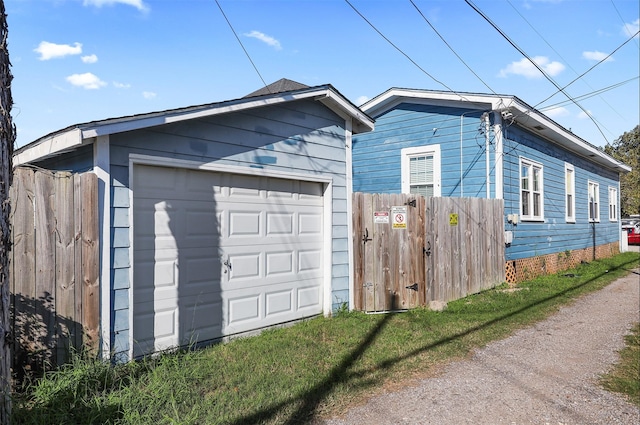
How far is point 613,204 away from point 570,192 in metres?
7.71

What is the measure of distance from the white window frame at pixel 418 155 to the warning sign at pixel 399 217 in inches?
156

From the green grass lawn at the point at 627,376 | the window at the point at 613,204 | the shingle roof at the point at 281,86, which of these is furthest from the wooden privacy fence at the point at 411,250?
the window at the point at 613,204

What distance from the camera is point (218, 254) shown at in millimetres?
5848

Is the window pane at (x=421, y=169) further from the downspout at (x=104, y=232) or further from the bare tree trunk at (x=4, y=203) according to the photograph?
the bare tree trunk at (x=4, y=203)

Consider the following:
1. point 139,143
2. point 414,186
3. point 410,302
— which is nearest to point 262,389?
point 139,143

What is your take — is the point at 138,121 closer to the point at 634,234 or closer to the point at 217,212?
the point at 217,212

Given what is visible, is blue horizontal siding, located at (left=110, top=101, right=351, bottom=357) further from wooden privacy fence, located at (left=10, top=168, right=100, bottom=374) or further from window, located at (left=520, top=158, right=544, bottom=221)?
window, located at (left=520, top=158, right=544, bottom=221)

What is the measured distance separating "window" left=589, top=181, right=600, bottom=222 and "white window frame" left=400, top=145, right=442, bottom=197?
377 inches

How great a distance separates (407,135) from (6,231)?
35.4ft

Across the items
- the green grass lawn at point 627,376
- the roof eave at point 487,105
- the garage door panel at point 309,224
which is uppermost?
the roof eave at point 487,105

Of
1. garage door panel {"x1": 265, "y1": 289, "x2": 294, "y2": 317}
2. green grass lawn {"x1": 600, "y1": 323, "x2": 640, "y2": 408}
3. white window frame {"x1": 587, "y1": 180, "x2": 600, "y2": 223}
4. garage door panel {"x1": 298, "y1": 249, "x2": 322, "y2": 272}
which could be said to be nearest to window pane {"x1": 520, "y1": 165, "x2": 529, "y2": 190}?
green grass lawn {"x1": 600, "y1": 323, "x2": 640, "y2": 408}

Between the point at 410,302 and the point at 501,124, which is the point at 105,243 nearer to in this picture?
the point at 410,302

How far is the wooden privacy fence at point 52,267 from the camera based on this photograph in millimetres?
4203

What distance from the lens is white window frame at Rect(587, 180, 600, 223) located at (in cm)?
1750
